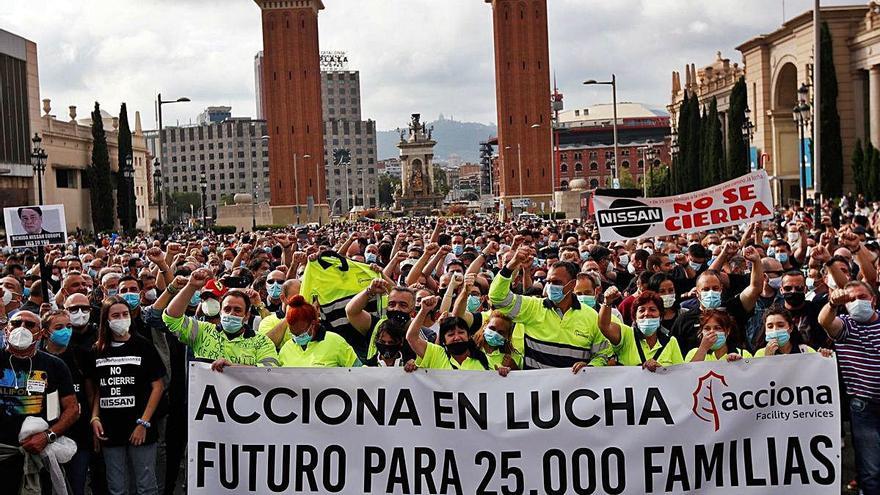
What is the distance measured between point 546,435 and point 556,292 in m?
1.13

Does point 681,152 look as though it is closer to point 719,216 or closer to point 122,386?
point 719,216

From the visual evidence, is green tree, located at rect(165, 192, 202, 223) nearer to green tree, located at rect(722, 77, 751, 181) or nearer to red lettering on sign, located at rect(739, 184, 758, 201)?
green tree, located at rect(722, 77, 751, 181)

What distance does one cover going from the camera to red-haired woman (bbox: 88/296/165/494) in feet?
25.2

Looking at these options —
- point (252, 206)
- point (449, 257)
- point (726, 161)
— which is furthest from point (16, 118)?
point (449, 257)

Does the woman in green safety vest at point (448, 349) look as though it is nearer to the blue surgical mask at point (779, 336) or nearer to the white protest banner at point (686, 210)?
the blue surgical mask at point (779, 336)

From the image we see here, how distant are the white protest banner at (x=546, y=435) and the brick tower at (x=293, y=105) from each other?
323 feet

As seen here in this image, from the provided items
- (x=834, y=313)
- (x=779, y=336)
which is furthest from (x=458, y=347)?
(x=834, y=313)

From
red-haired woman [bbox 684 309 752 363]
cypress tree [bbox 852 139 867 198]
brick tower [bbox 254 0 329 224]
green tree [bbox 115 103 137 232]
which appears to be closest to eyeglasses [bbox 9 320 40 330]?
red-haired woman [bbox 684 309 752 363]

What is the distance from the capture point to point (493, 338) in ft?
25.4

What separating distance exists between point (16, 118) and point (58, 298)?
57.4 meters

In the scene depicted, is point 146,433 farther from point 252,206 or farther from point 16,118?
point 252,206

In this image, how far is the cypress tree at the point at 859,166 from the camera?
50.1 m

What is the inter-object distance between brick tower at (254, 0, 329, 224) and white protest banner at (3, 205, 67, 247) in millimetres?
89917

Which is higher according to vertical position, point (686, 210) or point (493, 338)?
point (686, 210)
